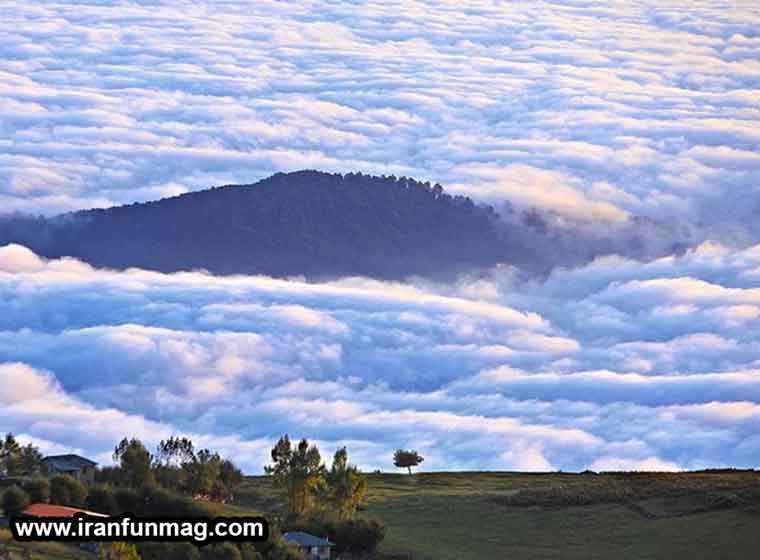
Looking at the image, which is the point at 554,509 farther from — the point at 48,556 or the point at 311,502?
the point at 48,556

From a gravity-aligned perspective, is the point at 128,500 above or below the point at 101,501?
above

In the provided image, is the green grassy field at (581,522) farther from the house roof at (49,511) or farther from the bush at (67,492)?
the house roof at (49,511)

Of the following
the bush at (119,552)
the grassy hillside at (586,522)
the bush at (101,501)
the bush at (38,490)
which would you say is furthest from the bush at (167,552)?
the grassy hillside at (586,522)

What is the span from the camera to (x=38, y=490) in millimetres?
169125

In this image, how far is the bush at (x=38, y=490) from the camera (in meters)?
168

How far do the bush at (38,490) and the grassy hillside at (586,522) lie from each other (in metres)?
26.2

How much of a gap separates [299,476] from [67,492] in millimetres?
29112

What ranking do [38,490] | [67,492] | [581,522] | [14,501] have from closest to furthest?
[14,501]
[38,490]
[67,492]
[581,522]

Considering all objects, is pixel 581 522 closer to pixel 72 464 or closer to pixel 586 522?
pixel 586 522

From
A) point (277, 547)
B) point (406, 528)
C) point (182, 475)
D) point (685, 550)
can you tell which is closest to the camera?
point (277, 547)

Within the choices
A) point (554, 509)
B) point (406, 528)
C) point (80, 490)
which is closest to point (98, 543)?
point (80, 490)

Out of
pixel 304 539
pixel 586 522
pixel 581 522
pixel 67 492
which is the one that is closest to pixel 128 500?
pixel 67 492

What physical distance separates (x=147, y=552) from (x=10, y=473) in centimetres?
5490

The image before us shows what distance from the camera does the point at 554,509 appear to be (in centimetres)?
18888
